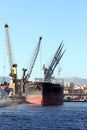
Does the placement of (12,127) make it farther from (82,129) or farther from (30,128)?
(82,129)

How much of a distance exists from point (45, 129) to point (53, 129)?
1415 millimetres

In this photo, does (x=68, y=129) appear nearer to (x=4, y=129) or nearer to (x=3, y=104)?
(x=4, y=129)

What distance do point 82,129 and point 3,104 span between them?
365 feet

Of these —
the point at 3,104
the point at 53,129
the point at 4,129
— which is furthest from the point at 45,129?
the point at 3,104

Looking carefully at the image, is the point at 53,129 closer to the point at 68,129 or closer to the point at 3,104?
the point at 68,129

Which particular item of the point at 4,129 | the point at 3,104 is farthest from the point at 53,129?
the point at 3,104

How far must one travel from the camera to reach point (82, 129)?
86.8 meters

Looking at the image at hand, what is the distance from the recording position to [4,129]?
84.5 m

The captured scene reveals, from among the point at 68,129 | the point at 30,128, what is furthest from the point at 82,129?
the point at 30,128

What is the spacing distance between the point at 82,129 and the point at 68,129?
2.20 m

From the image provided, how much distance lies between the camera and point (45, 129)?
86.7 metres

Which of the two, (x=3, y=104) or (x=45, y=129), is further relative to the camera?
(x=3, y=104)

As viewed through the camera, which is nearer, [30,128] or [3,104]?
[30,128]

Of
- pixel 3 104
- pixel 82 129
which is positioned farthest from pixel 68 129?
pixel 3 104
